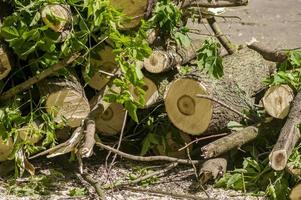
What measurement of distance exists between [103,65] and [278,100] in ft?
3.73

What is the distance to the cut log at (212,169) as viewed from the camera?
4.62 meters

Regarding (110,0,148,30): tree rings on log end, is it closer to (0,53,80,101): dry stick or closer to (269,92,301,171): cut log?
(0,53,80,101): dry stick

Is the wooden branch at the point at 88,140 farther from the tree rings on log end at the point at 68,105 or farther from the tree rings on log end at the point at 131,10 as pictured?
the tree rings on log end at the point at 131,10

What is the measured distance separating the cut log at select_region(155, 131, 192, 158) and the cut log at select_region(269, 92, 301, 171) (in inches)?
29.6

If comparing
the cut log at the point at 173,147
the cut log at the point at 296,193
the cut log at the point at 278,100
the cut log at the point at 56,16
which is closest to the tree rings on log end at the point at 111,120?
the cut log at the point at 173,147

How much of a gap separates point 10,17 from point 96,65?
63cm

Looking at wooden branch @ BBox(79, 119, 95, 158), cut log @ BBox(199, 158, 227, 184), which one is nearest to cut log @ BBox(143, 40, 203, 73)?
wooden branch @ BBox(79, 119, 95, 158)

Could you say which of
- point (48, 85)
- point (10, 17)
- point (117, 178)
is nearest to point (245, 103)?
point (117, 178)

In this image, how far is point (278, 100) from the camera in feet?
15.5

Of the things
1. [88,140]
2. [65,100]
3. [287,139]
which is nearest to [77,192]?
[88,140]

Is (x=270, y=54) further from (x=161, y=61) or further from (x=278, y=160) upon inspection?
(x=278, y=160)

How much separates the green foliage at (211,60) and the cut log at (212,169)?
0.53m

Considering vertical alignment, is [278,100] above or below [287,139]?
above

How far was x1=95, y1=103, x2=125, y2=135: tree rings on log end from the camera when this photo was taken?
16.8ft
